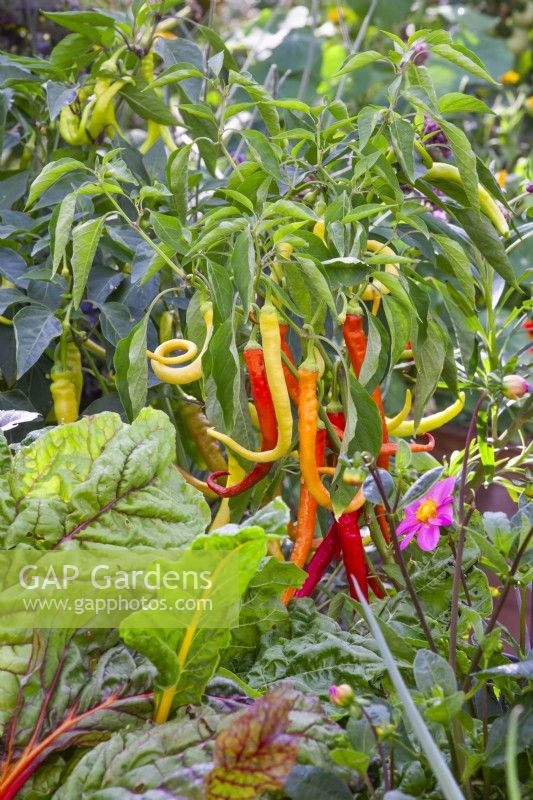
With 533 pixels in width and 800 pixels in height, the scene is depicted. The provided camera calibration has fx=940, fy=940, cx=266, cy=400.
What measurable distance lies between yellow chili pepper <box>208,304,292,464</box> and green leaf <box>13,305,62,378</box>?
20cm

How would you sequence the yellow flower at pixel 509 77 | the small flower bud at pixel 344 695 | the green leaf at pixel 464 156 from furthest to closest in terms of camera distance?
the yellow flower at pixel 509 77
the green leaf at pixel 464 156
the small flower bud at pixel 344 695

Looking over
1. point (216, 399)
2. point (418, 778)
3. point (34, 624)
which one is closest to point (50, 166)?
point (216, 399)

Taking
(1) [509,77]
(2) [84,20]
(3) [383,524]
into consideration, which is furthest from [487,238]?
(1) [509,77]

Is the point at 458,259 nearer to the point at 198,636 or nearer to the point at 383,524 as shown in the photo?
the point at 383,524

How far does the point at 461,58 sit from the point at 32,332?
0.44 metres

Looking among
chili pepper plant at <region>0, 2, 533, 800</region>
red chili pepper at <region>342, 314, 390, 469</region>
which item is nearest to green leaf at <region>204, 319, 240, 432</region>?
chili pepper plant at <region>0, 2, 533, 800</region>

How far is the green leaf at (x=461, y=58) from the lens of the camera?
2.42 ft

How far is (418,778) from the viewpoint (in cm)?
54

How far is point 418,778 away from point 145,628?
180 mm

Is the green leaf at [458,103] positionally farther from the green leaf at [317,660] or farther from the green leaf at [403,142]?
the green leaf at [317,660]

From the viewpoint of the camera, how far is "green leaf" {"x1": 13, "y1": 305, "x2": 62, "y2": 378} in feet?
2.73

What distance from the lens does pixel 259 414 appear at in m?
0.77

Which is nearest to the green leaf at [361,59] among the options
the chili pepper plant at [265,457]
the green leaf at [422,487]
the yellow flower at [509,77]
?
the chili pepper plant at [265,457]

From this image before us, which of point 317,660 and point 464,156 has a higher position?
point 464,156
